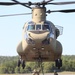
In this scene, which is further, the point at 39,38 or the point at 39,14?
the point at 39,14

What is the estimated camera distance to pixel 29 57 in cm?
2364

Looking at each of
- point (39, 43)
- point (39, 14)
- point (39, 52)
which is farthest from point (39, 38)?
point (39, 14)

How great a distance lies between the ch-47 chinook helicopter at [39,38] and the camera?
21844mm

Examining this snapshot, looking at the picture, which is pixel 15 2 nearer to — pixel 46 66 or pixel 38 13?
pixel 38 13

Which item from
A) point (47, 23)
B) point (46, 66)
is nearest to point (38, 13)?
point (47, 23)

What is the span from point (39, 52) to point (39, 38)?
4.48 feet

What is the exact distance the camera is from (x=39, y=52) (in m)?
22.5

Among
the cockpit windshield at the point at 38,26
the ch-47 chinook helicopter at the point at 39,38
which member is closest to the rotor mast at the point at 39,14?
Result: the ch-47 chinook helicopter at the point at 39,38

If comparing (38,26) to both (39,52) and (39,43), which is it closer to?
(39,43)

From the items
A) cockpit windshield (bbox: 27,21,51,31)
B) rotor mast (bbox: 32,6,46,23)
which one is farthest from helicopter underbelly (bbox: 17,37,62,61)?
rotor mast (bbox: 32,6,46,23)

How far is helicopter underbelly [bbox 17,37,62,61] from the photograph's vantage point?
72.5 ft

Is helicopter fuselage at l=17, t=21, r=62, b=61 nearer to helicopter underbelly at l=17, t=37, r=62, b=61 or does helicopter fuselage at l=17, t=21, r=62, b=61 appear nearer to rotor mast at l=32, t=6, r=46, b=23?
helicopter underbelly at l=17, t=37, r=62, b=61

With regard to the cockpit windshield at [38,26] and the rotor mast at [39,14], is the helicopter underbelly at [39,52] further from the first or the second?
the rotor mast at [39,14]

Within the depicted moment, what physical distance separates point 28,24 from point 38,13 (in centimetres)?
119
